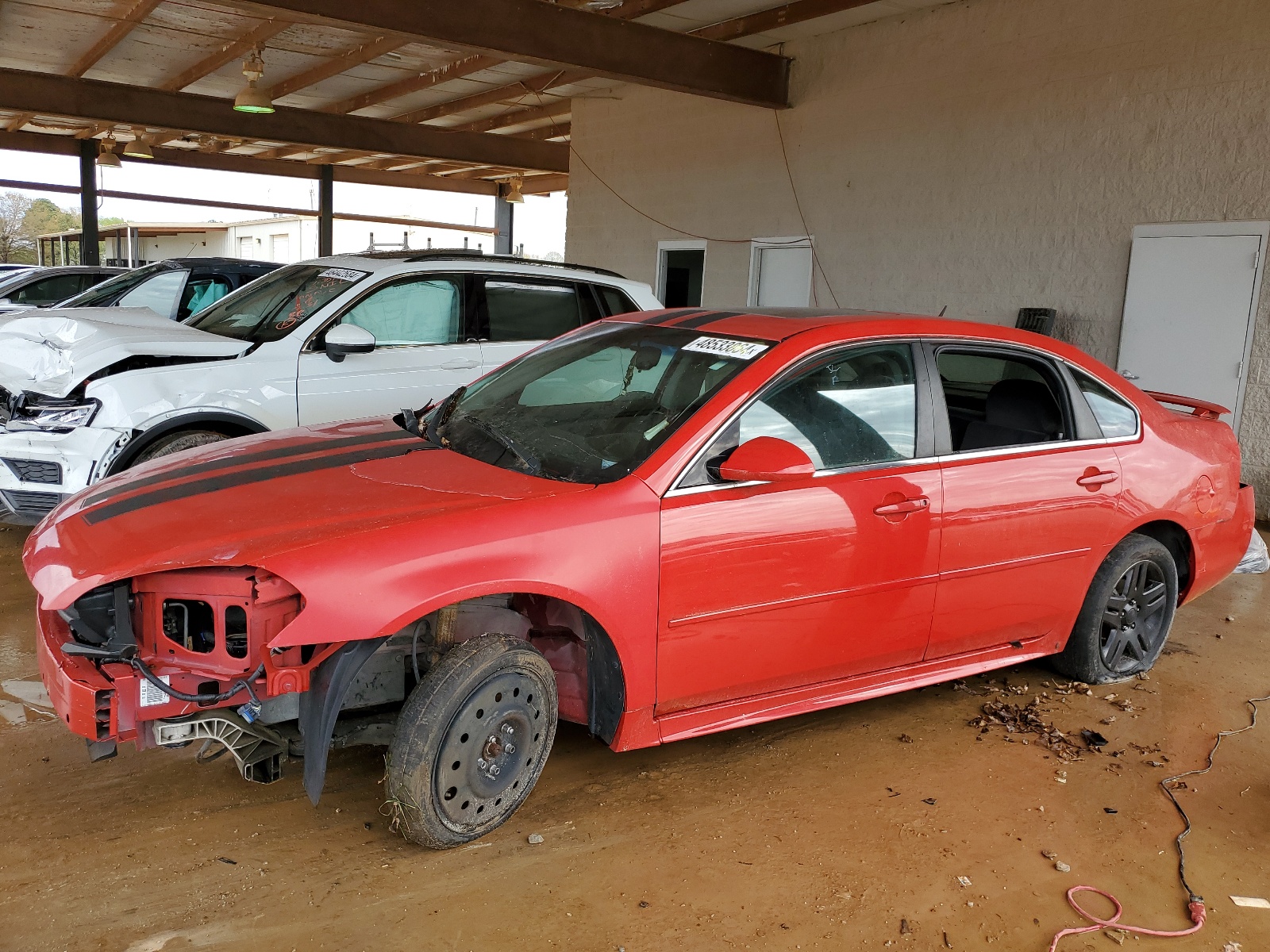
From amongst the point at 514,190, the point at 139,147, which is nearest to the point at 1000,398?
the point at 139,147

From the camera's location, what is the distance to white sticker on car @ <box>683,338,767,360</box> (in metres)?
3.51

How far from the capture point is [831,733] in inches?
157

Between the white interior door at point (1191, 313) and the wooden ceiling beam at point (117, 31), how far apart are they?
34.6ft

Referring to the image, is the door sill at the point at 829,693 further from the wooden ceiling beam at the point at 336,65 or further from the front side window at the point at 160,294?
the wooden ceiling beam at the point at 336,65

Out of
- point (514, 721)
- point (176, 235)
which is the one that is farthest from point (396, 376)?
point (176, 235)

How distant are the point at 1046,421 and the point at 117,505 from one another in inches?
138

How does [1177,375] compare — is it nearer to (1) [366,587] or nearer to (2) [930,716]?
(2) [930,716]

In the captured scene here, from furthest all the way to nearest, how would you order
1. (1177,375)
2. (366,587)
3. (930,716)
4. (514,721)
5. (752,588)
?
(1177,375), (930,716), (752,588), (514,721), (366,587)

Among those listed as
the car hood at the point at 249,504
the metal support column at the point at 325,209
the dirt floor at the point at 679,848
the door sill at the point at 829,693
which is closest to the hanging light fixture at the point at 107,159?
the metal support column at the point at 325,209

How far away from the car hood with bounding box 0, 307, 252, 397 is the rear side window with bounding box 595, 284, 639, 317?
235cm

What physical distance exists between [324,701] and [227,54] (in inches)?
525

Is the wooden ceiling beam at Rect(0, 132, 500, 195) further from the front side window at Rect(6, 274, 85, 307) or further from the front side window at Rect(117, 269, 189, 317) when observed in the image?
the front side window at Rect(117, 269, 189, 317)

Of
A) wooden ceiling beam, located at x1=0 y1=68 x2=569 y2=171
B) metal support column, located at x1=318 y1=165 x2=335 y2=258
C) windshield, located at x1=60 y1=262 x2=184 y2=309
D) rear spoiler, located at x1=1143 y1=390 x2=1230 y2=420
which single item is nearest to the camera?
rear spoiler, located at x1=1143 y1=390 x2=1230 y2=420

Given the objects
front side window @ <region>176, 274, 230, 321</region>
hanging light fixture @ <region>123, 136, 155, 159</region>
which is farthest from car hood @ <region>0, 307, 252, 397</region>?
hanging light fixture @ <region>123, 136, 155, 159</region>
